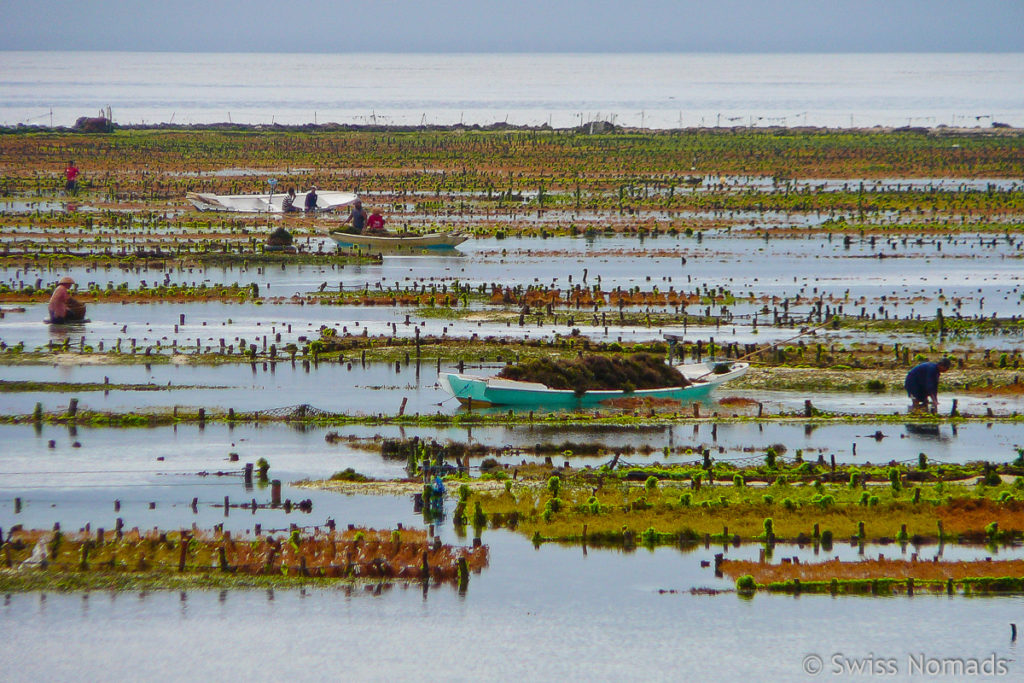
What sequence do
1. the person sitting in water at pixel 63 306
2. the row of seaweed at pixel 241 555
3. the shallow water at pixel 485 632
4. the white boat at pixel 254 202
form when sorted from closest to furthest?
1. the shallow water at pixel 485 632
2. the row of seaweed at pixel 241 555
3. the person sitting in water at pixel 63 306
4. the white boat at pixel 254 202

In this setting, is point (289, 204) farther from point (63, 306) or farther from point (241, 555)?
point (241, 555)

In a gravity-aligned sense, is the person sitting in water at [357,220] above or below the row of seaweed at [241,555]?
above

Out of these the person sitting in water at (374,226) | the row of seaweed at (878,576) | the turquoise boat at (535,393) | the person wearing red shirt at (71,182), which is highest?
the person wearing red shirt at (71,182)

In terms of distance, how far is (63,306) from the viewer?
127ft

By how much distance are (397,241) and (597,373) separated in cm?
2556

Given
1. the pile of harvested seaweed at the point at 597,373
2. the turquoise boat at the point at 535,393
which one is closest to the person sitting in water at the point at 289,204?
the turquoise boat at the point at 535,393

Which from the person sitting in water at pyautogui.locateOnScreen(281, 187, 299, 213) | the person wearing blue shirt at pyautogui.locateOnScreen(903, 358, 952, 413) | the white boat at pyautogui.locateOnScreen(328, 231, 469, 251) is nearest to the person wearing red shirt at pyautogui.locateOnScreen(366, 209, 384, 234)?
the white boat at pyautogui.locateOnScreen(328, 231, 469, 251)

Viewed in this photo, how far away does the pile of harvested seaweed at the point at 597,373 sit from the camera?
97.2 feet

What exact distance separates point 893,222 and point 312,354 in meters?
38.5

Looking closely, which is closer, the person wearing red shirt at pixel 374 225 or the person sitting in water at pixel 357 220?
the person wearing red shirt at pixel 374 225

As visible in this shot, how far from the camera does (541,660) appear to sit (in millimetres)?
18078

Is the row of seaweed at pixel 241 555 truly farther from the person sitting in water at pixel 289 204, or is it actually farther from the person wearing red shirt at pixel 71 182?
the person wearing red shirt at pixel 71 182

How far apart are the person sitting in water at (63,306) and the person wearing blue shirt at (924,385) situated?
76.6ft

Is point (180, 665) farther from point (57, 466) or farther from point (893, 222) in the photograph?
point (893, 222)
